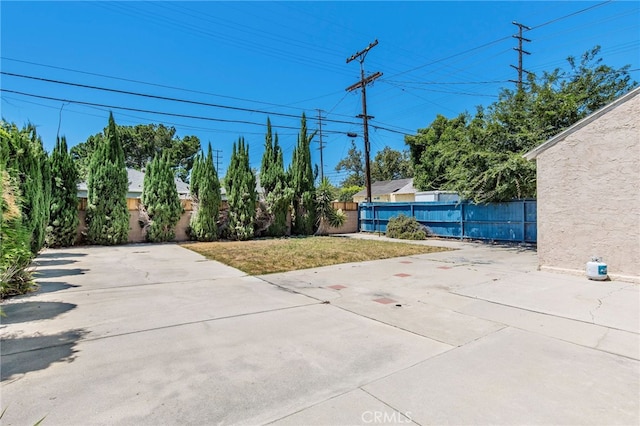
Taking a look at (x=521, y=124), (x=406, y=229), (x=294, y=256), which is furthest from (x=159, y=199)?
(x=521, y=124)

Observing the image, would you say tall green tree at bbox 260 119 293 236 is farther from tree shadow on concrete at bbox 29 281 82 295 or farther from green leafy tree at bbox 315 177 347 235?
tree shadow on concrete at bbox 29 281 82 295

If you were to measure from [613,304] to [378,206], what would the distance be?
13845mm

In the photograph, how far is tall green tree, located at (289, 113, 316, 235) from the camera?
56.3ft

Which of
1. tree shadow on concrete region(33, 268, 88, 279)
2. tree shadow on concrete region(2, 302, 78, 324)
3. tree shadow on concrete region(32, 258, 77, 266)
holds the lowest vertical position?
tree shadow on concrete region(2, 302, 78, 324)

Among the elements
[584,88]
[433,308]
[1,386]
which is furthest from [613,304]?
[584,88]

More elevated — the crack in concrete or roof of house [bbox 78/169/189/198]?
roof of house [bbox 78/169/189/198]

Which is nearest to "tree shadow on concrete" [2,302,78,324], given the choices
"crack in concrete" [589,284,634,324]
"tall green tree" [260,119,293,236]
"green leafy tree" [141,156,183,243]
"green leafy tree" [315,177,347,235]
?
"crack in concrete" [589,284,634,324]

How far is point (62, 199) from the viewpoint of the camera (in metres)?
12.0

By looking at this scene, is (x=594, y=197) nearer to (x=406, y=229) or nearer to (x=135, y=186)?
(x=406, y=229)

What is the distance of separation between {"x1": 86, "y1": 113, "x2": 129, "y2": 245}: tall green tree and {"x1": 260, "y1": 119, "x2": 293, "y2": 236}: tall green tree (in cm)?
613

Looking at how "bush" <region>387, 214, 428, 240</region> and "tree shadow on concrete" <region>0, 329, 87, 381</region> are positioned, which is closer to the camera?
"tree shadow on concrete" <region>0, 329, 87, 381</region>

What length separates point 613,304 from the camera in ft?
15.7

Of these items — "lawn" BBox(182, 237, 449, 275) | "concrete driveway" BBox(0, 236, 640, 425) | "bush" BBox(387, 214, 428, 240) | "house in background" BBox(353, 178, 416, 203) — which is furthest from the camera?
"house in background" BBox(353, 178, 416, 203)

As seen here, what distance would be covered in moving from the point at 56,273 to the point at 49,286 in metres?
1.51
